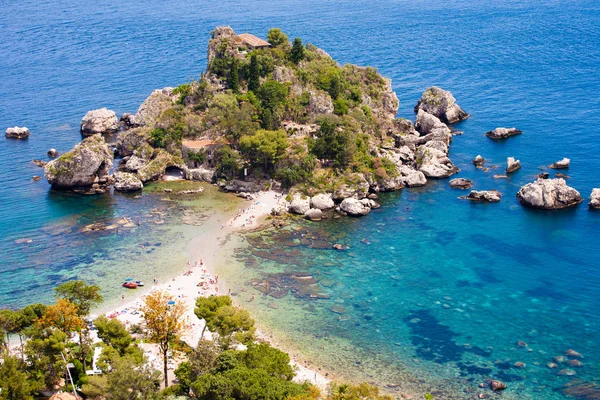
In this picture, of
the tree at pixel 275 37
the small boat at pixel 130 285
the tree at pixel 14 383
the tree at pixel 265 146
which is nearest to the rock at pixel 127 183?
the tree at pixel 265 146

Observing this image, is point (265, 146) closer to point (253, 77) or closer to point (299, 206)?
point (299, 206)

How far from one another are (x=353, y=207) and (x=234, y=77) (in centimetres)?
3678

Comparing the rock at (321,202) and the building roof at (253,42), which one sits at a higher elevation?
the building roof at (253,42)

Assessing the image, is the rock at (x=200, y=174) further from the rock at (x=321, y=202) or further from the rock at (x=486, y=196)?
the rock at (x=486, y=196)

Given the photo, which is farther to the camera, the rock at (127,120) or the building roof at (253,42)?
the rock at (127,120)

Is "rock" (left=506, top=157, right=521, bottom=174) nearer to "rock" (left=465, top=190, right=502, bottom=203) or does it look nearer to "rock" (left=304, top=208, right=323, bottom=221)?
"rock" (left=465, top=190, right=502, bottom=203)

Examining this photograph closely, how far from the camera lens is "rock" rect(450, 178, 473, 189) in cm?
9469

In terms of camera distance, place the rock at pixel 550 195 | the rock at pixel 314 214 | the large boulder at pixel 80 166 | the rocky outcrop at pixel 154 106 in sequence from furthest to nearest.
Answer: the rocky outcrop at pixel 154 106 → the large boulder at pixel 80 166 → the rock at pixel 550 195 → the rock at pixel 314 214

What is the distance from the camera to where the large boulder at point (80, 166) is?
93.1 meters

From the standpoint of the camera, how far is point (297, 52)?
11369 cm

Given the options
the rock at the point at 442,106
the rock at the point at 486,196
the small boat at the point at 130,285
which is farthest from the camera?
the rock at the point at 442,106

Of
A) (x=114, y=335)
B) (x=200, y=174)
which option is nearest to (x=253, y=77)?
(x=200, y=174)

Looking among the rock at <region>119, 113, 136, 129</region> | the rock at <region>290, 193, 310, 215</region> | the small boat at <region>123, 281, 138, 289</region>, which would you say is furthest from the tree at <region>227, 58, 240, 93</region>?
the small boat at <region>123, 281, 138, 289</region>

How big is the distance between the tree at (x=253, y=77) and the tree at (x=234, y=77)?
2.39m
